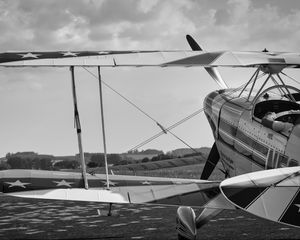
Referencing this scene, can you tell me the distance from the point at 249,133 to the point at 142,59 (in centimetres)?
207

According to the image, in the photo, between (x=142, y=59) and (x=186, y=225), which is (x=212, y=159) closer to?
(x=142, y=59)

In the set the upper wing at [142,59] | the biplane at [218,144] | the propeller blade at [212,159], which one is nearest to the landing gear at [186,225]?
the biplane at [218,144]

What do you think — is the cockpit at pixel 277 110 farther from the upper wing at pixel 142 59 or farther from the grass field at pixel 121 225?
the grass field at pixel 121 225

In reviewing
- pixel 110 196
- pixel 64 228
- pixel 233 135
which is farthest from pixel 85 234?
pixel 233 135

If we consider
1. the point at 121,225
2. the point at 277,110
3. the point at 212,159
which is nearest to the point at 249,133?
the point at 277,110

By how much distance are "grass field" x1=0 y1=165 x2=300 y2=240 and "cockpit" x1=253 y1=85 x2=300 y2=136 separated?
1519 mm

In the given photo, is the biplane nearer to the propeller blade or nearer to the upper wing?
the upper wing

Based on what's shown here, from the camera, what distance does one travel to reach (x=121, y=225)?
973 centimetres

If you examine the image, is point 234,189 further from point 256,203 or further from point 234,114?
point 234,114

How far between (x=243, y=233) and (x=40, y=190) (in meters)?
3.38

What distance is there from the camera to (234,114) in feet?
28.5

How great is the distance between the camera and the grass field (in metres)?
8.52

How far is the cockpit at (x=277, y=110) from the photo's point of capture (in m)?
6.69

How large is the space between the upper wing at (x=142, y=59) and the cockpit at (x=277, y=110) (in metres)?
0.51
